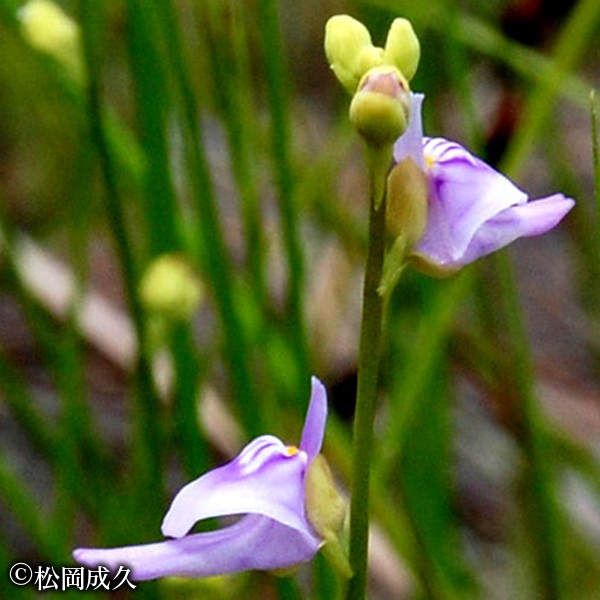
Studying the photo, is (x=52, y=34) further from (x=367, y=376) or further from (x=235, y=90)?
(x=367, y=376)

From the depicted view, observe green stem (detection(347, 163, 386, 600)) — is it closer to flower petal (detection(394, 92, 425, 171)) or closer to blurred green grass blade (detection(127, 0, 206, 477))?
flower petal (detection(394, 92, 425, 171))

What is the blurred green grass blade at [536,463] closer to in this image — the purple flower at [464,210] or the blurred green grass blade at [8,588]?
the blurred green grass blade at [8,588]

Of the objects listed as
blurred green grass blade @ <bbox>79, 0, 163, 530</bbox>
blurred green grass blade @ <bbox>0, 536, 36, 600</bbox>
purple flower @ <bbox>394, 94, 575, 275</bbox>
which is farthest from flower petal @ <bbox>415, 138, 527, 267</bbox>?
blurred green grass blade @ <bbox>0, 536, 36, 600</bbox>

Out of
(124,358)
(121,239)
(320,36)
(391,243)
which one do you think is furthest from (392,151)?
(320,36)

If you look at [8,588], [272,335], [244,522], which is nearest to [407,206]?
[244,522]

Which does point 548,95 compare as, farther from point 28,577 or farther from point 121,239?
point 28,577
